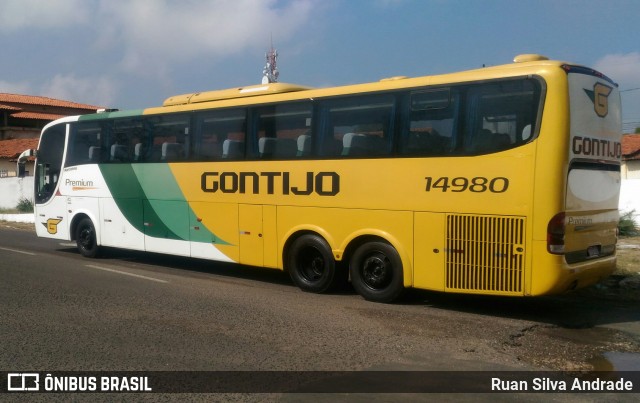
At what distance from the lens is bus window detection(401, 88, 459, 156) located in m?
8.40

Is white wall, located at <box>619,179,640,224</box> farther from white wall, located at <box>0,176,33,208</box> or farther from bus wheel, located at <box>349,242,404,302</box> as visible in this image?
white wall, located at <box>0,176,33,208</box>

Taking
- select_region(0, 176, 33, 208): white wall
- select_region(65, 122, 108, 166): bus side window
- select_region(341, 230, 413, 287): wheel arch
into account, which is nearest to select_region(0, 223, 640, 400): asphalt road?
select_region(341, 230, 413, 287): wheel arch

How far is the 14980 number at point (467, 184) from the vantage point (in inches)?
310

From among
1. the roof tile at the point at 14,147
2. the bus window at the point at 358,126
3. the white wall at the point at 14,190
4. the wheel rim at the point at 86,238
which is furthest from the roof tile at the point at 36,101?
the bus window at the point at 358,126

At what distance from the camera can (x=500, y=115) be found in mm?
7961

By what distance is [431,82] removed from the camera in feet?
28.3

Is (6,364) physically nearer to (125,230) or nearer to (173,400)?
(173,400)

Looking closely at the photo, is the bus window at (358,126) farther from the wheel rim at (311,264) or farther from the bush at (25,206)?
the bush at (25,206)

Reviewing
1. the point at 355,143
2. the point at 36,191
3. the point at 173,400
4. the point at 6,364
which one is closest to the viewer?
the point at 173,400

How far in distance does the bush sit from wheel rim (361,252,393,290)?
1048 inches

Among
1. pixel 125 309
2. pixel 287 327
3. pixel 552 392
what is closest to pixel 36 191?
pixel 125 309

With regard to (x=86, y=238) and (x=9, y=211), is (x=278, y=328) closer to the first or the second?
(x=86, y=238)

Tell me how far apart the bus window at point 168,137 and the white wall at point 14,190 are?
23.4m

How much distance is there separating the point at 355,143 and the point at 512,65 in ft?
8.28
